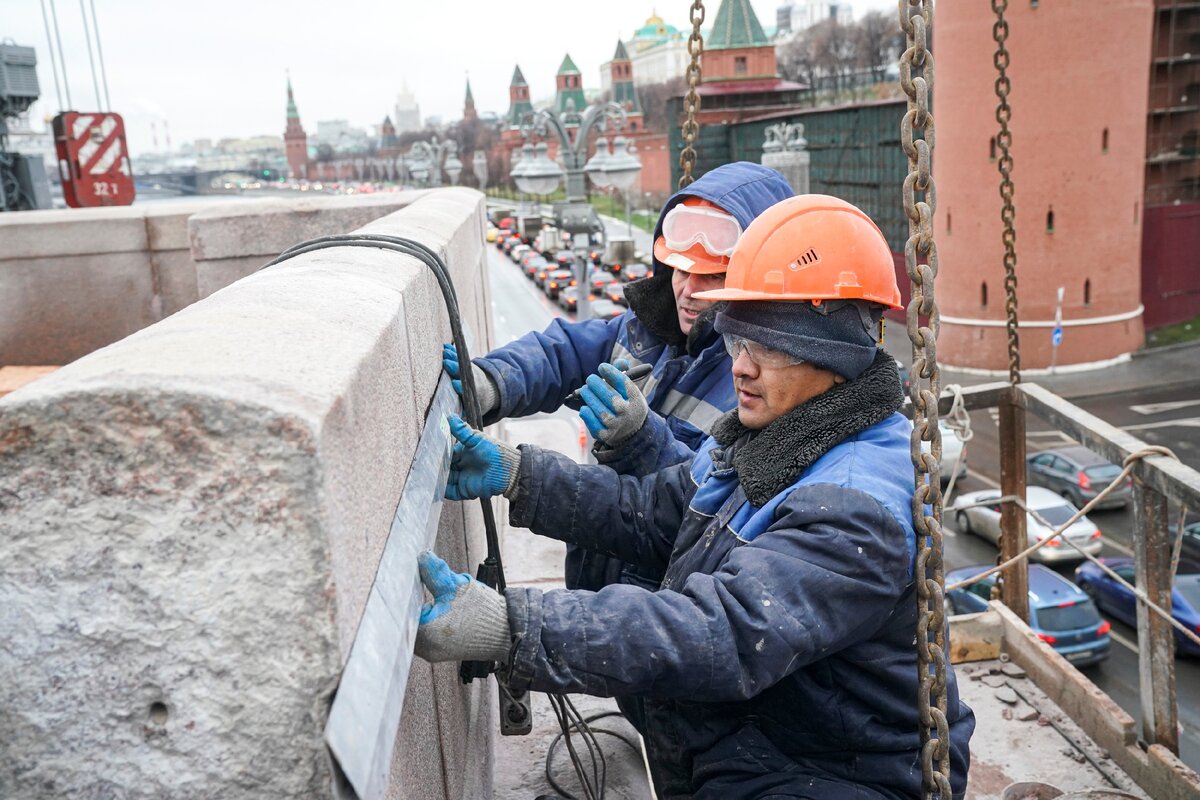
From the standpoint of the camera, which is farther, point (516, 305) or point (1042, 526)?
point (516, 305)

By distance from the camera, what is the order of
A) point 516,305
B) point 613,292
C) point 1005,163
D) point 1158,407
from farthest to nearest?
point 516,305, point 613,292, point 1158,407, point 1005,163

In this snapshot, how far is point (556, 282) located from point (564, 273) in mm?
1602

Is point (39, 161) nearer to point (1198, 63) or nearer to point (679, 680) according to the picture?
point (679, 680)

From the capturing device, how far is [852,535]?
2.26 meters

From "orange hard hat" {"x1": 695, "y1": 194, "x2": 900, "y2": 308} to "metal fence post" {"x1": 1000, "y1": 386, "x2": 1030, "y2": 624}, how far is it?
3409 mm

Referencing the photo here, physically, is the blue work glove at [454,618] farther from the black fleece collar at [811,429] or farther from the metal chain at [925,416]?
the metal chain at [925,416]

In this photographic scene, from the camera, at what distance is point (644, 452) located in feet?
11.0

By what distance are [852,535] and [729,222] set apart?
1.61 m

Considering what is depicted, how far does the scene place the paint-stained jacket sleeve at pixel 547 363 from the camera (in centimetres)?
384

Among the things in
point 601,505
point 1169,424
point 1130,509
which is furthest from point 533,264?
point 601,505

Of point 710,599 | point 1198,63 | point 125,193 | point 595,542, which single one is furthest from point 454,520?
point 1198,63

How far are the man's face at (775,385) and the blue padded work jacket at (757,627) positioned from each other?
15 cm

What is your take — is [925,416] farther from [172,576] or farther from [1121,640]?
[1121,640]

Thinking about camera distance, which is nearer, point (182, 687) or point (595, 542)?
point (182, 687)
